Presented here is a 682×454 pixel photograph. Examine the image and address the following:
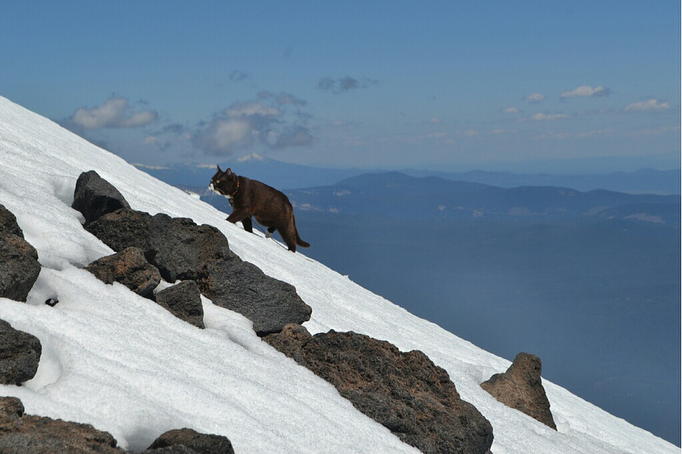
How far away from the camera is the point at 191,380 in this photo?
607cm

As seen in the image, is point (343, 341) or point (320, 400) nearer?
point (320, 400)

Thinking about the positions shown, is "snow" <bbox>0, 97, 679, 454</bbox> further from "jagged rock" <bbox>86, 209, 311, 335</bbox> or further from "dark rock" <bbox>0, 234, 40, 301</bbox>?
"jagged rock" <bbox>86, 209, 311, 335</bbox>

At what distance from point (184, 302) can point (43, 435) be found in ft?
12.4

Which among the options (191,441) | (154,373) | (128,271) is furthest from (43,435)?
(128,271)

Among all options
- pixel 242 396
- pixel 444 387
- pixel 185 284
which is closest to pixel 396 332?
pixel 444 387

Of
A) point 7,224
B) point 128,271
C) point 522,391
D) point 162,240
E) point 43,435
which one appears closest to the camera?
point 43,435

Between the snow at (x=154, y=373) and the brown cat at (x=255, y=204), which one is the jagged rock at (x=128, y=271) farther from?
the brown cat at (x=255, y=204)

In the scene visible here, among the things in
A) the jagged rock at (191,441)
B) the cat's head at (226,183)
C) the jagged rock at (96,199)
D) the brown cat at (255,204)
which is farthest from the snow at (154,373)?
the brown cat at (255,204)

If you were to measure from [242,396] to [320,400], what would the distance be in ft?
3.87

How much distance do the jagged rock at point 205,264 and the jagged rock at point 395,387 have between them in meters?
0.57

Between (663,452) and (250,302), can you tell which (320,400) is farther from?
(663,452)

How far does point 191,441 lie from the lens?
14.8ft

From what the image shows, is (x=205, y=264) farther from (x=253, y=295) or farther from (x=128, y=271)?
(x=128, y=271)

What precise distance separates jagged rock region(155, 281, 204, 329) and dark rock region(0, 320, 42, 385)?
107 inches
